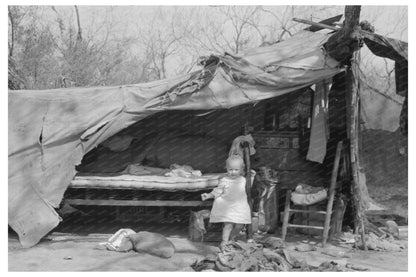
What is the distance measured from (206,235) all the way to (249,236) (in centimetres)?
69

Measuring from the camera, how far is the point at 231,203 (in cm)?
638

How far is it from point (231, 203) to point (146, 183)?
1498 mm

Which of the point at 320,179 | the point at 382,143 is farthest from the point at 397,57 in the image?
the point at 382,143

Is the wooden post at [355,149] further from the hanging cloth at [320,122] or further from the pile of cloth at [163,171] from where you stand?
the pile of cloth at [163,171]

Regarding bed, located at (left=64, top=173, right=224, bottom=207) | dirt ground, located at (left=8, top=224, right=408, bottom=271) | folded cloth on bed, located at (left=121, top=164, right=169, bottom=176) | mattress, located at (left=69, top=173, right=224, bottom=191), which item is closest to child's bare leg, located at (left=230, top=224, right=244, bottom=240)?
dirt ground, located at (left=8, top=224, right=408, bottom=271)

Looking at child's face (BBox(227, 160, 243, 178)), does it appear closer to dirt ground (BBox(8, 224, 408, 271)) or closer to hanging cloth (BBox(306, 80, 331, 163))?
dirt ground (BBox(8, 224, 408, 271))

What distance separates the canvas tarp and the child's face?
3.30 ft

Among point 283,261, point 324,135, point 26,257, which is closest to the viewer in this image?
point 283,261

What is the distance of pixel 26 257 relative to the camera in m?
5.88

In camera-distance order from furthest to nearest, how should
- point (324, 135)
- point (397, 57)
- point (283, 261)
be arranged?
1. point (324, 135)
2. point (397, 57)
3. point (283, 261)

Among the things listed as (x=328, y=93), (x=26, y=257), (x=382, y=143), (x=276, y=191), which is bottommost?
(x=26, y=257)

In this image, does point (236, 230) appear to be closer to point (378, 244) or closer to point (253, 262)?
point (253, 262)

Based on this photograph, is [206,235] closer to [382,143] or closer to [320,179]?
[320,179]

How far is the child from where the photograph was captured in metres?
6.30
